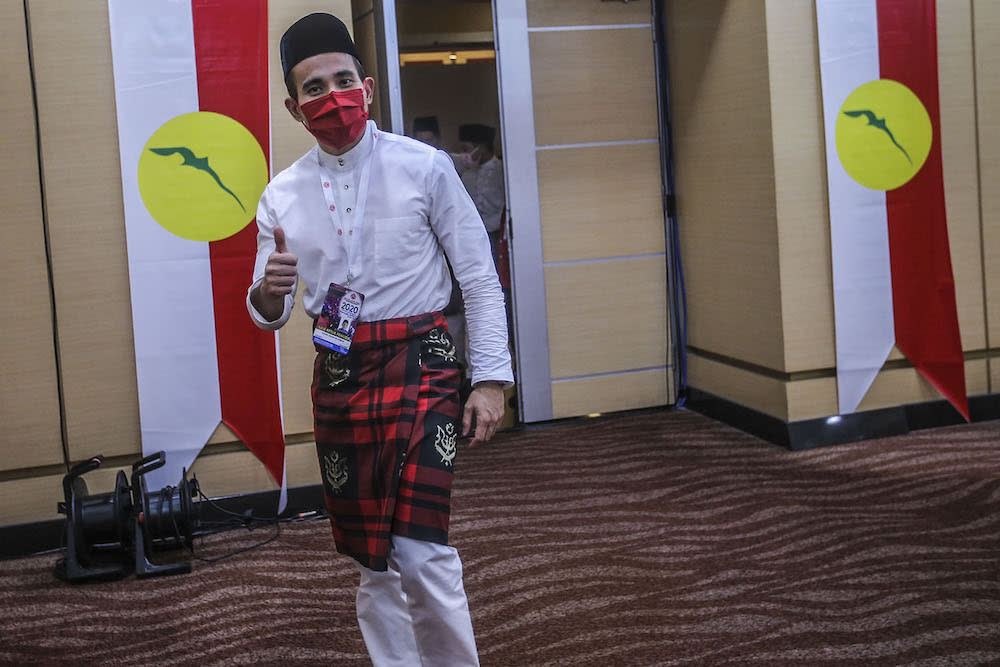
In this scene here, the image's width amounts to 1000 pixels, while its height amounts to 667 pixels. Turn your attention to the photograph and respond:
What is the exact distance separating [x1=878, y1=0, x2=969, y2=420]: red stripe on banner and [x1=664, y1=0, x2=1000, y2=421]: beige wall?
0.10 m

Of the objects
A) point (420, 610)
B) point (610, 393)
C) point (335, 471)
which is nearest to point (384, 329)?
point (335, 471)

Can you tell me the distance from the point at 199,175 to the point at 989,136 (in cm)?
353

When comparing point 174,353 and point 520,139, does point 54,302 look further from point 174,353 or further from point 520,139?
point 520,139

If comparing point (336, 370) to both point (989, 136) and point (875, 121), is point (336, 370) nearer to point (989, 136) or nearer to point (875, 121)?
point (875, 121)

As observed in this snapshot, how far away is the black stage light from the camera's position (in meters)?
3.53

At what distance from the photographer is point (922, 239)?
475 cm

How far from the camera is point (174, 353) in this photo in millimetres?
3955

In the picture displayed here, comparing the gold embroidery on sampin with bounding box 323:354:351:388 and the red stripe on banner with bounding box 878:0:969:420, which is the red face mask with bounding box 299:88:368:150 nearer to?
the gold embroidery on sampin with bounding box 323:354:351:388

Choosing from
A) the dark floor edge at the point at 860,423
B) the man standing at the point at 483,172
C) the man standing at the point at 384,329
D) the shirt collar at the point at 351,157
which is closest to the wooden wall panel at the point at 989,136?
the dark floor edge at the point at 860,423

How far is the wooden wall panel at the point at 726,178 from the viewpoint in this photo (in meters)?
4.66

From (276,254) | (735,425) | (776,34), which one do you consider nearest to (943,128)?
(776,34)

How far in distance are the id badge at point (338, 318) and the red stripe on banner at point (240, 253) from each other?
197 centimetres

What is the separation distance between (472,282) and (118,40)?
2394 mm

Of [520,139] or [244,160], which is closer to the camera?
[244,160]
